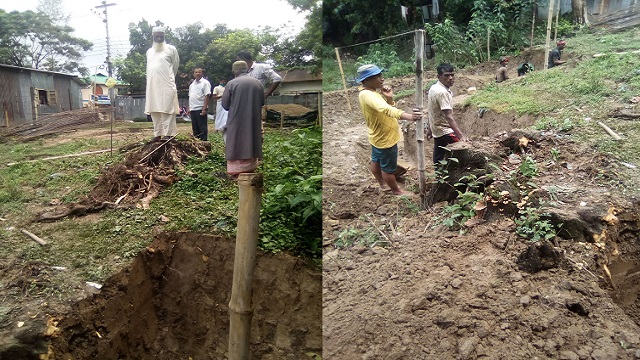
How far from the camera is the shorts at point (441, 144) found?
1.79 metres

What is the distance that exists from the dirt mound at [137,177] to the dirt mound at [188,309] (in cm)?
22

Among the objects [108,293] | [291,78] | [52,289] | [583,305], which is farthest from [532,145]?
[52,289]

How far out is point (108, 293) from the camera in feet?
5.59

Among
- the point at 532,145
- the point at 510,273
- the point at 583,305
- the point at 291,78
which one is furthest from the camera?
the point at 291,78

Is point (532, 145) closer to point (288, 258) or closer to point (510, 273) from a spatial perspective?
point (510, 273)

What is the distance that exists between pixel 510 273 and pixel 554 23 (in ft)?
3.18

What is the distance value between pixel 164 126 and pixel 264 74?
543 mm

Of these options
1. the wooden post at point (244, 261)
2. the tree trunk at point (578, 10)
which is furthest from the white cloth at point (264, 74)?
the tree trunk at point (578, 10)

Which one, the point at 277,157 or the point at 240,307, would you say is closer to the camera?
the point at 240,307

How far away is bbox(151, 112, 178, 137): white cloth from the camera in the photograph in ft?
6.64

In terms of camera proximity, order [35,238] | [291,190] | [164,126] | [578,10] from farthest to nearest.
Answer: [164,126]
[291,190]
[578,10]
[35,238]

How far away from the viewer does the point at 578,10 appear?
182cm

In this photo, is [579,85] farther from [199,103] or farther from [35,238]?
[35,238]

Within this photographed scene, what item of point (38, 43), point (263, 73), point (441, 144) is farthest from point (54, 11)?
point (441, 144)
